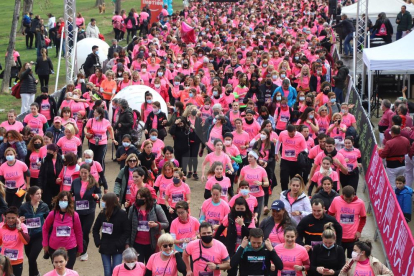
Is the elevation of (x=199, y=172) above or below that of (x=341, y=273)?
below

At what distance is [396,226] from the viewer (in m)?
11.1

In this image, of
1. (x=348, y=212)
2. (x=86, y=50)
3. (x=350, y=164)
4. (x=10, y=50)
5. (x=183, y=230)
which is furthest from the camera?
(x=86, y=50)

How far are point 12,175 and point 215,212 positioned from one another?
383cm

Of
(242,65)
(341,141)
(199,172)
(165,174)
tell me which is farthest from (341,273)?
(242,65)

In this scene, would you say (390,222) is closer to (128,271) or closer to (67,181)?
(128,271)

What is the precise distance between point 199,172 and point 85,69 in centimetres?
784

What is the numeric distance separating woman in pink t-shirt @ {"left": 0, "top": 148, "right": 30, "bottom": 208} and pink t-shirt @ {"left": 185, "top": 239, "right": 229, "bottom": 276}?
4.45 meters

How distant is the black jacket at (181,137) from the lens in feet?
51.9

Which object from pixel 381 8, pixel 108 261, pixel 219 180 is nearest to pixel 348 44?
pixel 381 8

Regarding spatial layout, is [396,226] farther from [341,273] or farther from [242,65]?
[242,65]

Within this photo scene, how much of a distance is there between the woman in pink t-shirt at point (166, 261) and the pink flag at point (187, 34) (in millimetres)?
22162

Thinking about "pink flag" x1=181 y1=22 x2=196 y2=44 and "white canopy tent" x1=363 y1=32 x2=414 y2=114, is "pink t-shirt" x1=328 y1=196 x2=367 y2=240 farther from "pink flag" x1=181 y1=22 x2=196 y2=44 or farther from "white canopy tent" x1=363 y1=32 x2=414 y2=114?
"pink flag" x1=181 y1=22 x2=196 y2=44

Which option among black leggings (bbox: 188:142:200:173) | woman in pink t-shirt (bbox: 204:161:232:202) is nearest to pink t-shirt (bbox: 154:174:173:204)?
woman in pink t-shirt (bbox: 204:161:232:202)

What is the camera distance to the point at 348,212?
35.6 feet
